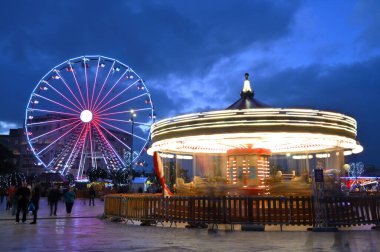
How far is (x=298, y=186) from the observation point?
52.7 feet

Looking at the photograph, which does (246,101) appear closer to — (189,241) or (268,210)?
(268,210)

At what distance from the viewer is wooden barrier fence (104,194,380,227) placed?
11.8 m

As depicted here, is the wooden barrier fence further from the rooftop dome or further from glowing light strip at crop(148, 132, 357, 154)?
the rooftop dome

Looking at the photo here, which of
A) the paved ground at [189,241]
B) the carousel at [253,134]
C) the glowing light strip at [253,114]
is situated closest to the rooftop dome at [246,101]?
the carousel at [253,134]

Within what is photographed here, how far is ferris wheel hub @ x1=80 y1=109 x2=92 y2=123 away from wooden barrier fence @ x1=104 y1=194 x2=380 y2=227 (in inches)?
973

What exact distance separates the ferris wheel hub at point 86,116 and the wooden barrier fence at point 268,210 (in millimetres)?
24720

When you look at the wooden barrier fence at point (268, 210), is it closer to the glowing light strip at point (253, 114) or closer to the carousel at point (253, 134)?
the carousel at point (253, 134)

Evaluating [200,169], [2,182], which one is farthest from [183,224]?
[2,182]

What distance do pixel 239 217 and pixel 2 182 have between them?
231ft

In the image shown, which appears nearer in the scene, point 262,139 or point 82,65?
point 262,139

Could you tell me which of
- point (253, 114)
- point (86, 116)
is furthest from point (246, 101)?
point (86, 116)

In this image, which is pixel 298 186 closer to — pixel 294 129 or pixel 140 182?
pixel 294 129


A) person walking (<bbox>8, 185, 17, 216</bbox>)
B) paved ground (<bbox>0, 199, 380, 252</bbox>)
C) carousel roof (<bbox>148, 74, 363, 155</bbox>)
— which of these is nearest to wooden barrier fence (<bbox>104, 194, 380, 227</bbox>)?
paved ground (<bbox>0, 199, 380, 252</bbox>)

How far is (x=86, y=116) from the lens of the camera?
36375 millimetres
